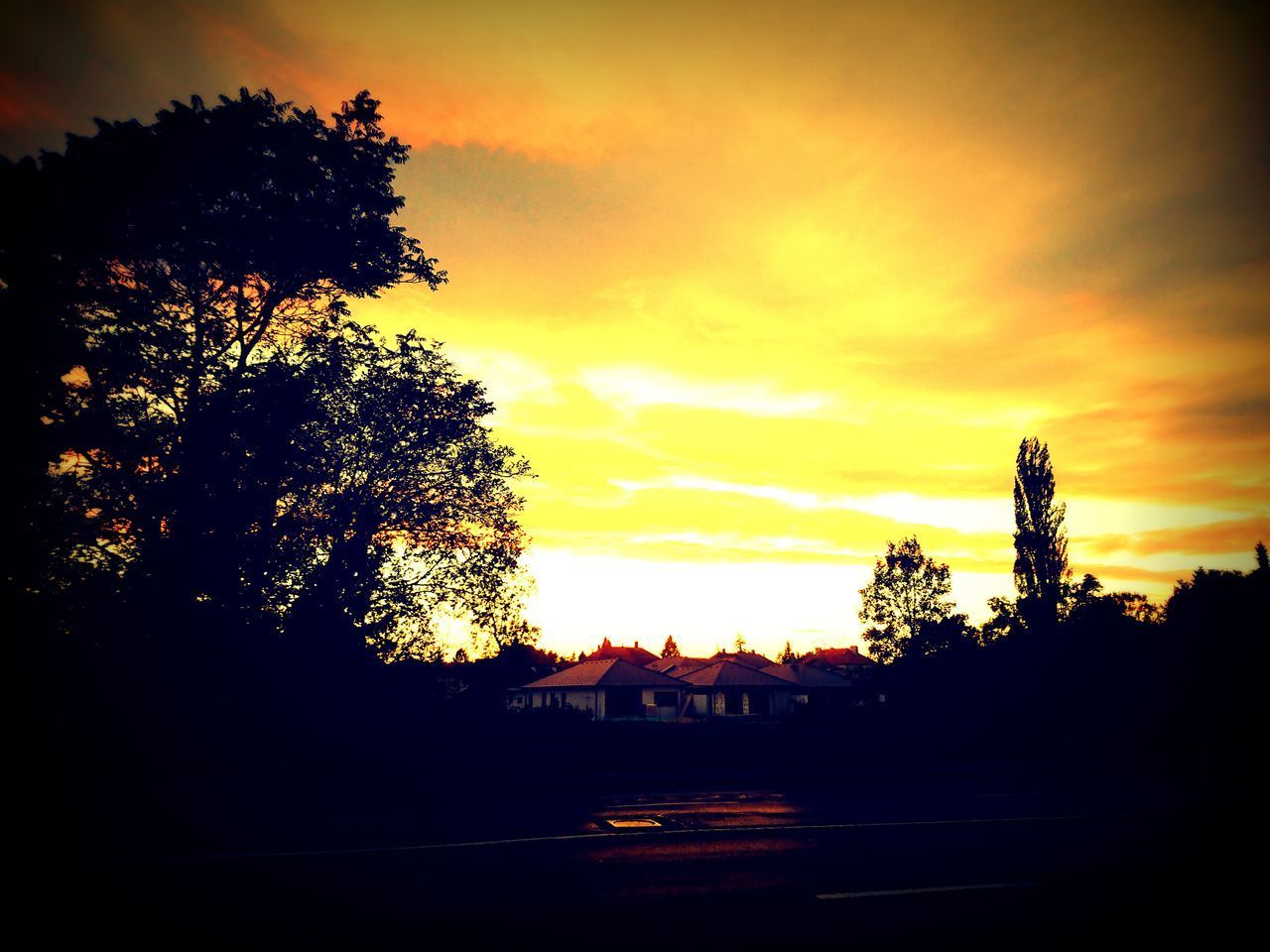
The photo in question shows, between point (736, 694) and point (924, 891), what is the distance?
58.2 metres

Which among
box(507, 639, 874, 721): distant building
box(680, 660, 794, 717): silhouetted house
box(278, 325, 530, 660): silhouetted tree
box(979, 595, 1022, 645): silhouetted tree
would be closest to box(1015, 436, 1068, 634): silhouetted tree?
box(979, 595, 1022, 645): silhouetted tree

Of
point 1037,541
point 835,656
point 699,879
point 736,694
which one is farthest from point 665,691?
point 835,656

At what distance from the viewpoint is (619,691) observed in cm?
5878

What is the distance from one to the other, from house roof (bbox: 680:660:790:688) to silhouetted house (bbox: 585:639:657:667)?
42.5ft

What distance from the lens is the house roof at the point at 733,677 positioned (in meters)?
62.6

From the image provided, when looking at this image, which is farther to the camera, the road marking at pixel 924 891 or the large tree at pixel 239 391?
the large tree at pixel 239 391

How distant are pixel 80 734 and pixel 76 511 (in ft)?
17.4

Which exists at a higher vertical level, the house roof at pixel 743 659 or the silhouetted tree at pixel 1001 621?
the silhouetted tree at pixel 1001 621

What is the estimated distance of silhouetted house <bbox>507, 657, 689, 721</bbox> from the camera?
5822 cm

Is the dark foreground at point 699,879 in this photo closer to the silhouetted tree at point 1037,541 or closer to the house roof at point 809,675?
the silhouetted tree at point 1037,541

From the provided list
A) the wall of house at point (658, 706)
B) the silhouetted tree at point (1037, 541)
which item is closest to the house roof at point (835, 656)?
the wall of house at point (658, 706)

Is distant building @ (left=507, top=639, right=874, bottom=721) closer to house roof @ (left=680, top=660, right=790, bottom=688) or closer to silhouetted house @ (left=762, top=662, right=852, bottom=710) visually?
house roof @ (left=680, top=660, right=790, bottom=688)

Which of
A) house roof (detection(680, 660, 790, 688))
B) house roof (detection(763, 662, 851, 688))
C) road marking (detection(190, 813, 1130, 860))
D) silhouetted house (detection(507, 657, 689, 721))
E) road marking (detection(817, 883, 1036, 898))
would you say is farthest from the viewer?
house roof (detection(763, 662, 851, 688))

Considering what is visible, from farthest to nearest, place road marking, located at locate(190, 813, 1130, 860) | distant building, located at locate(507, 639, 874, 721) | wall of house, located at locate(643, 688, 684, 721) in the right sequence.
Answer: wall of house, located at locate(643, 688, 684, 721)
distant building, located at locate(507, 639, 874, 721)
road marking, located at locate(190, 813, 1130, 860)
